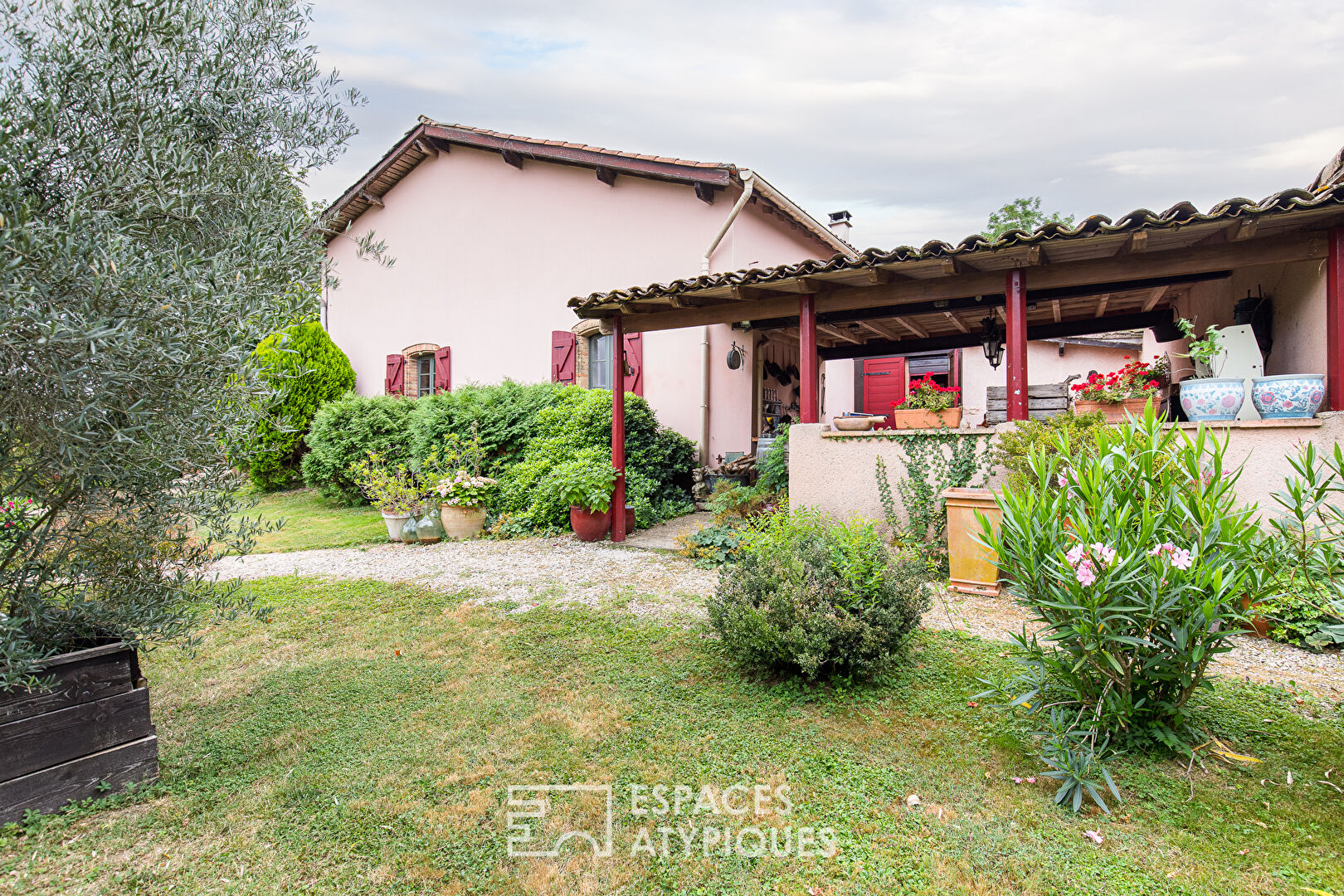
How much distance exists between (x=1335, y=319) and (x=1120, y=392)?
1.22 metres

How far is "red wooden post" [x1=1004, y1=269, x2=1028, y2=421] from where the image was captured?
16.5ft

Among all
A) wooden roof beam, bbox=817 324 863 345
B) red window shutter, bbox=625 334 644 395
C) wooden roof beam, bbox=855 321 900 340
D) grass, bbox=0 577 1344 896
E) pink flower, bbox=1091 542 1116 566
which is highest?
wooden roof beam, bbox=855 321 900 340

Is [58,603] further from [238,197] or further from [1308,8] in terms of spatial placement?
[1308,8]

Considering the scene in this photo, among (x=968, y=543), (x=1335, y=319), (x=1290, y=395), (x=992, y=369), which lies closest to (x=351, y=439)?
(x=968, y=543)

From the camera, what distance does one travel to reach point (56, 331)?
167 centimetres

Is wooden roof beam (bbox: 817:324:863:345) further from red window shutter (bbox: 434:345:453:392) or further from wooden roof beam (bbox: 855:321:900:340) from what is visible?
red window shutter (bbox: 434:345:453:392)

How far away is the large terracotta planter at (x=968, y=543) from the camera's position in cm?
460

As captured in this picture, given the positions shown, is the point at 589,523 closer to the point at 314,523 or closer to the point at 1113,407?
the point at 314,523

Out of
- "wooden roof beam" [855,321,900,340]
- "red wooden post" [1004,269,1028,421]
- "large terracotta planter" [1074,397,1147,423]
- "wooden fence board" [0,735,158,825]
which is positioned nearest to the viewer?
Answer: "wooden fence board" [0,735,158,825]

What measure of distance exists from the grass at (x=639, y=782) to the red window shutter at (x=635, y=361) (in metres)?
6.18

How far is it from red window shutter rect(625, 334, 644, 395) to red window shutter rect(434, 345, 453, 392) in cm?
409

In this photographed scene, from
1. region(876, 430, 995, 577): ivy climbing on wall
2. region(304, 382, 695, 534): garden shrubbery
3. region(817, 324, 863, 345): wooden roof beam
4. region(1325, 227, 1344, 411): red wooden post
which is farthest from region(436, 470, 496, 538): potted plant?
region(1325, 227, 1344, 411): red wooden post

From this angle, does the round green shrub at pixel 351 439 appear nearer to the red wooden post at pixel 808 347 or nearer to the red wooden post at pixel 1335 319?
the red wooden post at pixel 808 347

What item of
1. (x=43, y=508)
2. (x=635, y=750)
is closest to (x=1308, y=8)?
(x=635, y=750)
